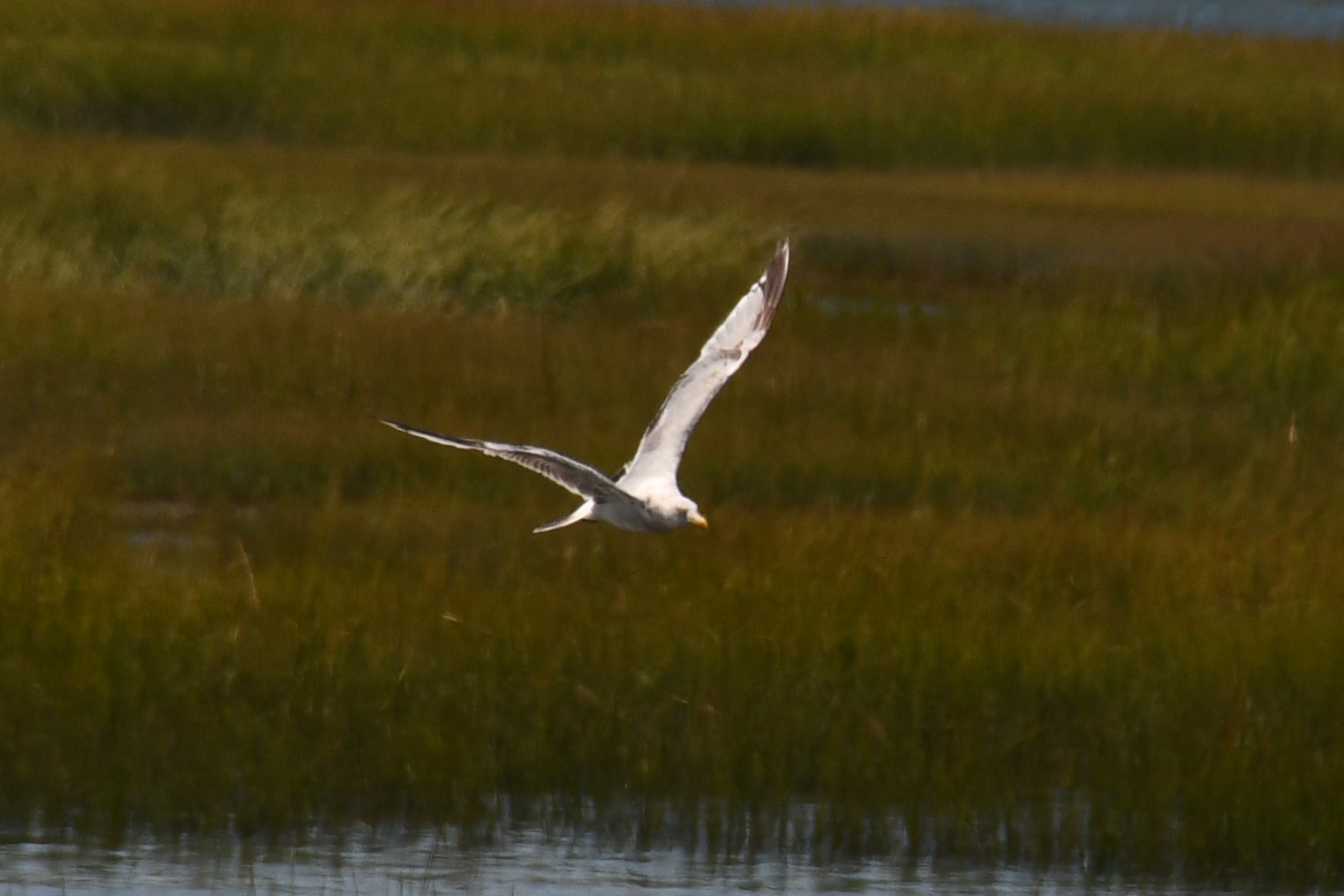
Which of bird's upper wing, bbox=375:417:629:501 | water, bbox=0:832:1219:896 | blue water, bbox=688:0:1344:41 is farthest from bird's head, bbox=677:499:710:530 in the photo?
blue water, bbox=688:0:1344:41

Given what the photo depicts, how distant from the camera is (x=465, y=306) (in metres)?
16.3

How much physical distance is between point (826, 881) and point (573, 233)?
976cm

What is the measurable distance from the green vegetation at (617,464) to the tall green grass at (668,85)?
89mm

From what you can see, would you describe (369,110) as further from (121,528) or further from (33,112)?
(121,528)

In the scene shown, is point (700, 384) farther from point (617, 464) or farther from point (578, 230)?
point (578, 230)

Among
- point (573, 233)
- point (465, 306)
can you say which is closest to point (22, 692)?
point (465, 306)

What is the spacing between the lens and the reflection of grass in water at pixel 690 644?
329 inches

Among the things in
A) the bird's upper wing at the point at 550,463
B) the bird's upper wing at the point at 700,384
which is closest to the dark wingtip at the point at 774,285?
the bird's upper wing at the point at 700,384

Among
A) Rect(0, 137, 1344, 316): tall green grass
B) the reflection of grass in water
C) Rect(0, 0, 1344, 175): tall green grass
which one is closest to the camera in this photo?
the reflection of grass in water

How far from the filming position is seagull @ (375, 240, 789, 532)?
353 inches

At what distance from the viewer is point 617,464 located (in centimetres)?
1216

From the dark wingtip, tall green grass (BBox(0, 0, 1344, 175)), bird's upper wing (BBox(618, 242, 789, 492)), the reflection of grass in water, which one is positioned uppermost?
tall green grass (BBox(0, 0, 1344, 175))

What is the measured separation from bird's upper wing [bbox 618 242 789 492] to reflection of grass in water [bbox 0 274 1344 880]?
44 cm

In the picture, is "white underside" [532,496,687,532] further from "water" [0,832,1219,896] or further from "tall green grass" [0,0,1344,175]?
"tall green grass" [0,0,1344,175]
